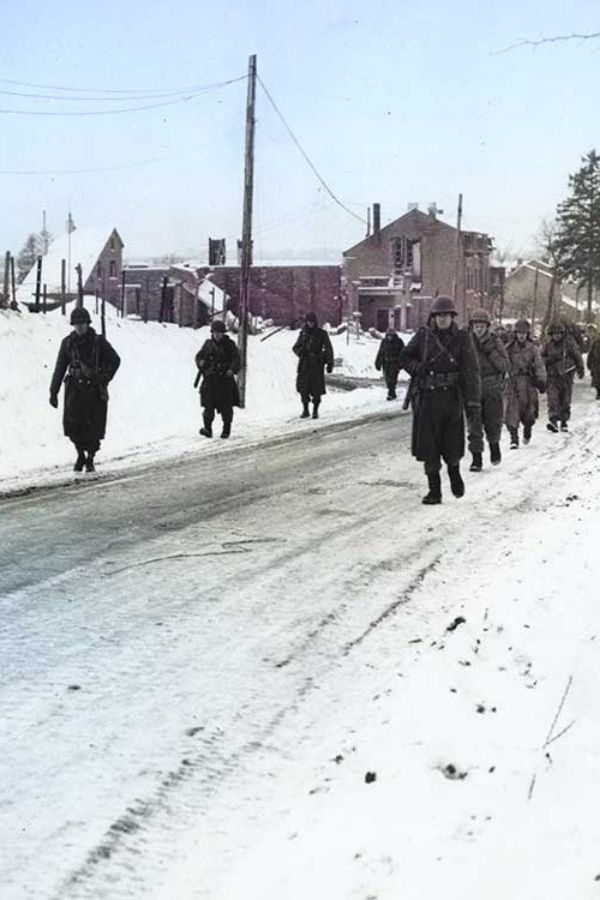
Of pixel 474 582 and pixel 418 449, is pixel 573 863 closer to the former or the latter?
pixel 474 582

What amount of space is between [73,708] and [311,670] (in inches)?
A: 44.1

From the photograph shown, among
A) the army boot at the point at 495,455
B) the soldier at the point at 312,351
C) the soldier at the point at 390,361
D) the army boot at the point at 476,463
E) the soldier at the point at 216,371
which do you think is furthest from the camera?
the soldier at the point at 390,361

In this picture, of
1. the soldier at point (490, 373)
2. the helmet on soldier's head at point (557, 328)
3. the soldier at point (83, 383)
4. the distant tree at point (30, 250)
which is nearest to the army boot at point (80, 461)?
the soldier at point (83, 383)

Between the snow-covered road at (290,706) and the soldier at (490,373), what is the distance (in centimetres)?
452

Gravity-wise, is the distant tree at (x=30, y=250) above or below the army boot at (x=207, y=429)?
above

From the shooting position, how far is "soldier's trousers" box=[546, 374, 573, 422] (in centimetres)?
1705

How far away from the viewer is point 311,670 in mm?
4914

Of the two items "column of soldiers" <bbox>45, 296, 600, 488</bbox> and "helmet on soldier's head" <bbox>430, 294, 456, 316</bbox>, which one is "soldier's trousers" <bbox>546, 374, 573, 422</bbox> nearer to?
"column of soldiers" <bbox>45, 296, 600, 488</bbox>

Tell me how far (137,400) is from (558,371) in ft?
28.1

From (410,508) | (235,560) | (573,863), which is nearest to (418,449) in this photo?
(410,508)

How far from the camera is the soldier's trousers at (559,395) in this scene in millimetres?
17047

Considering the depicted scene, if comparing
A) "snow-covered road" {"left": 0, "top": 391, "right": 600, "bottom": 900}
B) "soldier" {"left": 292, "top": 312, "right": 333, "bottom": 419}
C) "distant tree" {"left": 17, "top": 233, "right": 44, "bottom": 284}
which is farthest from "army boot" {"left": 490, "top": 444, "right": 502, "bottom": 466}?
"distant tree" {"left": 17, "top": 233, "right": 44, "bottom": 284}

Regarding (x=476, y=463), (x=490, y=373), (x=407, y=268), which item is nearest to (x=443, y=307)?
(x=476, y=463)

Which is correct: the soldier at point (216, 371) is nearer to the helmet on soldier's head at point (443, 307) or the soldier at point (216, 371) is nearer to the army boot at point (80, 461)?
the army boot at point (80, 461)
